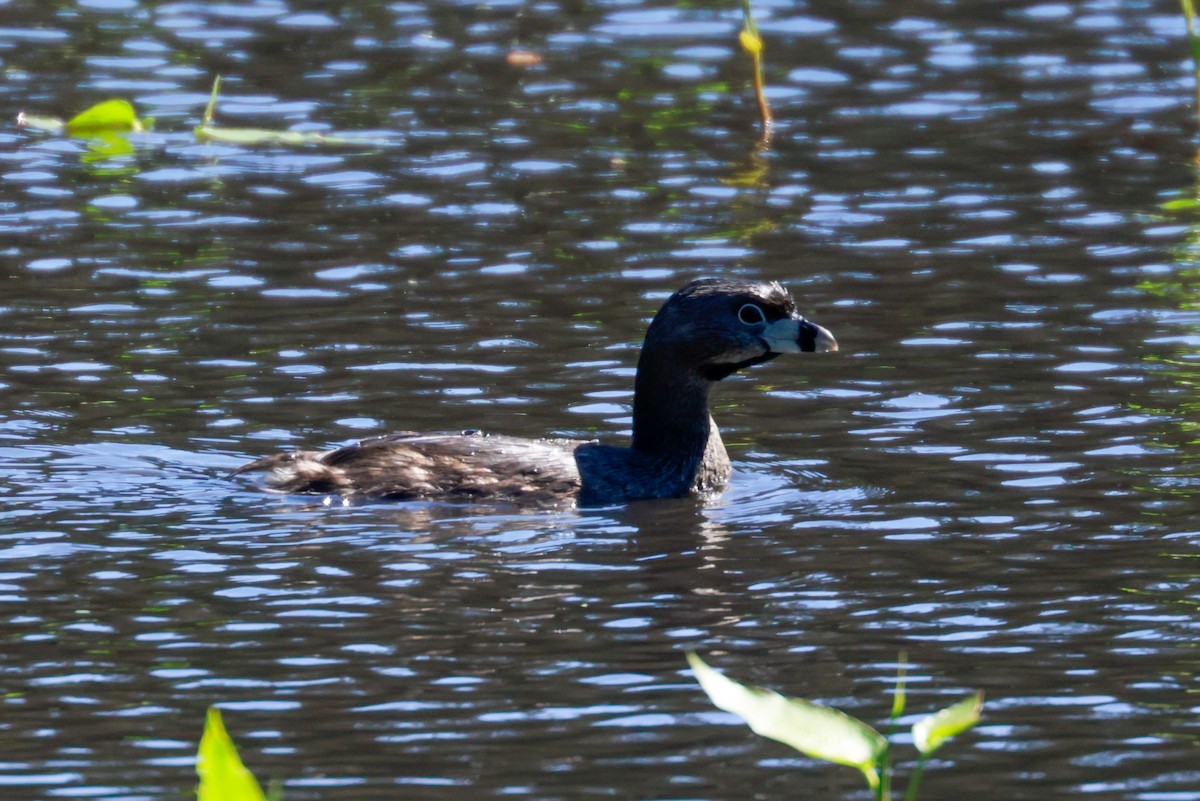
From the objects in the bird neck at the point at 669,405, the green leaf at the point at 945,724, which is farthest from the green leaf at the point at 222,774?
the bird neck at the point at 669,405

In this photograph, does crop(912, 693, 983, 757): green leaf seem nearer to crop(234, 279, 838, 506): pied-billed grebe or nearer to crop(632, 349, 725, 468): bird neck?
crop(234, 279, 838, 506): pied-billed grebe

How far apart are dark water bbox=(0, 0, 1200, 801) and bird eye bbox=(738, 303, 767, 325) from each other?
0.72 metres

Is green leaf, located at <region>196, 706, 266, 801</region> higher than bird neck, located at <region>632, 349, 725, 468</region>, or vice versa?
green leaf, located at <region>196, 706, 266, 801</region>

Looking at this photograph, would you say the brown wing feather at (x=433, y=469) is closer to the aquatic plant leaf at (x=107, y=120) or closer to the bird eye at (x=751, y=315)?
the bird eye at (x=751, y=315)

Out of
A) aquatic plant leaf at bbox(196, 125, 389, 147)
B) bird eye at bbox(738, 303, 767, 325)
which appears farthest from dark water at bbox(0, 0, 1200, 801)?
bird eye at bbox(738, 303, 767, 325)

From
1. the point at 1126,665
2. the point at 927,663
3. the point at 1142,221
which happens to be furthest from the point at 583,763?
the point at 1142,221

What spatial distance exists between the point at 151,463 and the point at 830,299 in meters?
5.00

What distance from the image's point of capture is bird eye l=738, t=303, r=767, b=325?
12.0m

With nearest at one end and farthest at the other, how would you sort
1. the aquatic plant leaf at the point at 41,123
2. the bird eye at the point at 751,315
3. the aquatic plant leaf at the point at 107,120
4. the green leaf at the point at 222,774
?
the green leaf at the point at 222,774, the bird eye at the point at 751,315, the aquatic plant leaf at the point at 107,120, the aquatic plant leaf at the point at 41,123

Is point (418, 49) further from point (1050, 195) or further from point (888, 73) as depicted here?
point (1050, 195)

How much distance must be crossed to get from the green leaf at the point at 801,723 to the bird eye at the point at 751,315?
23.4 feet

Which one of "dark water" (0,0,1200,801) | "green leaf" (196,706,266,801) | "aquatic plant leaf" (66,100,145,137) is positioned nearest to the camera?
"green leaf" (196,706,266,801)

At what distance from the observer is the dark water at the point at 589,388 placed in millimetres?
7973

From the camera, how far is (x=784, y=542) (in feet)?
34.3
